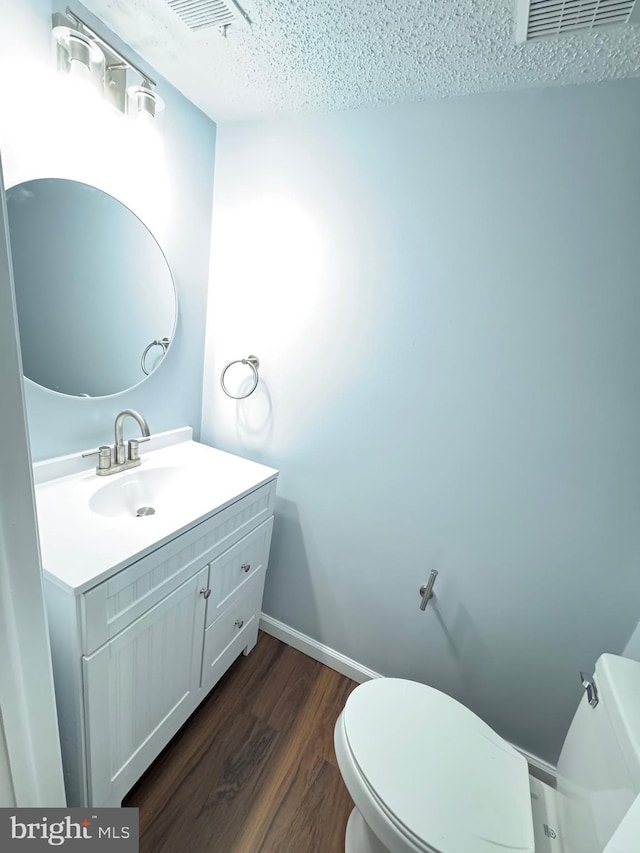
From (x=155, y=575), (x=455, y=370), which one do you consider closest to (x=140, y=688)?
(x=155, y=575)

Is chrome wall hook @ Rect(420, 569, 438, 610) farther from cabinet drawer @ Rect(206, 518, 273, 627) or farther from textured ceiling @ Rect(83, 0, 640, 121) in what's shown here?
textured ceiling @ Rect(83, 0, 640, 121)

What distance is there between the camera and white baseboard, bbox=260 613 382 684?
5.04 ft

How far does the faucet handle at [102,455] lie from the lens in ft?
3.89

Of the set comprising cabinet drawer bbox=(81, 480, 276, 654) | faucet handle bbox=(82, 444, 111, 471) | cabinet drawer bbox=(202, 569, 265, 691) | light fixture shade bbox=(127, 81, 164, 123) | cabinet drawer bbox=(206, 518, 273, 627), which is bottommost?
cabinet drawer bbox=(202, 569, 265, 691)

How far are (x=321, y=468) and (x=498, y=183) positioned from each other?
43.7 inches

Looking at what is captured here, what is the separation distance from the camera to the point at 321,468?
144 centimetres

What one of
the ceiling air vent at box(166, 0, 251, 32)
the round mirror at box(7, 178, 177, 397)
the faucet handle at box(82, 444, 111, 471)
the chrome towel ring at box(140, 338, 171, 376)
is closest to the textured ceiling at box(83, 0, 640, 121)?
the ceiling air vent at box(166, 0, 251, 32)

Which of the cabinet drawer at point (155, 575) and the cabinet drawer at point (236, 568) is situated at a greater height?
the cabinet drawer at point (155, 575)

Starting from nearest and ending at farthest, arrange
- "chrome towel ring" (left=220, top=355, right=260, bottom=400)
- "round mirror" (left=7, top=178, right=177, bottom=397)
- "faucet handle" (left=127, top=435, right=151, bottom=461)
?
1. "round mirror" (left=7, top=178, right=177, bottom=397)
2. "faucet handle" (left=127, top=435, right=151, bottom=461)
3. "chrome towel ring" (left=220, top=355, right=260, bottom=400)

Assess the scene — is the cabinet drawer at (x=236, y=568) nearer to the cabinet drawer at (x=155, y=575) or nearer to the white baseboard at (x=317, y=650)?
the cabinet drawer at (x=155, y=575)

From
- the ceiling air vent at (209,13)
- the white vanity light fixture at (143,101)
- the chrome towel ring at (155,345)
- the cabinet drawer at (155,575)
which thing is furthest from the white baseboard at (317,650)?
the ceiling air vent at (209,13)

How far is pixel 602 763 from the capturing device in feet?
2.42

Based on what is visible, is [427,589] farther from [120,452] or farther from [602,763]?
[120,452]

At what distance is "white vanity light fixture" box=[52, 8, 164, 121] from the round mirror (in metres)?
0.26
